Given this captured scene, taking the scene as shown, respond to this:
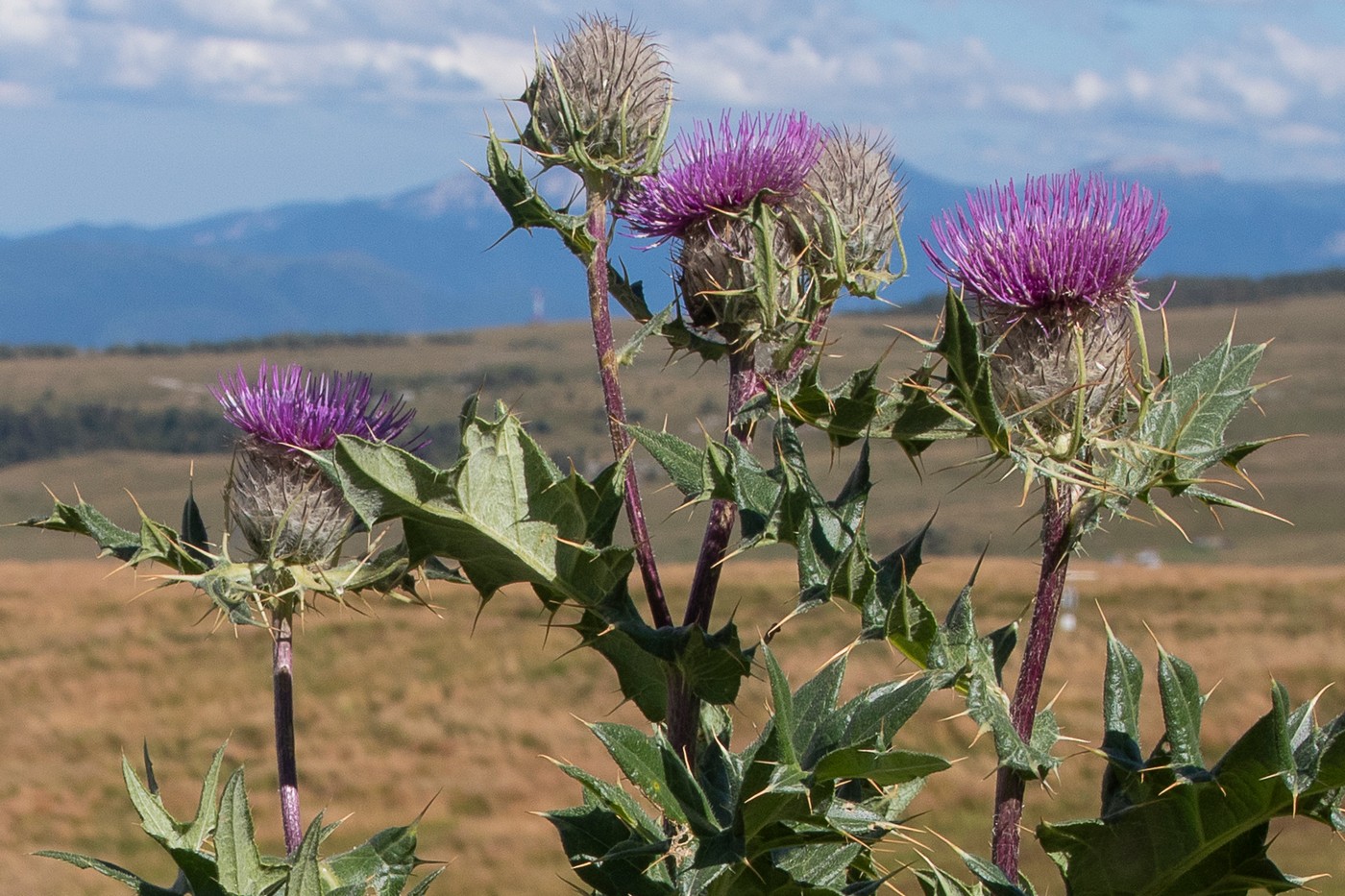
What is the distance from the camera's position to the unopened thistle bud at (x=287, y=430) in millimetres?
4281

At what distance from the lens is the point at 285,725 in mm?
3896

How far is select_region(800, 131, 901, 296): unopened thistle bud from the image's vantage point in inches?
159

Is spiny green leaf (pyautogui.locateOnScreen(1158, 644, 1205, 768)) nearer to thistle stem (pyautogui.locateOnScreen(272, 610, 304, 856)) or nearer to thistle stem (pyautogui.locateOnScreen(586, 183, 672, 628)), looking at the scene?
thistle stem (pyautogui.locateOnScreen(586, 183, 672, 628))

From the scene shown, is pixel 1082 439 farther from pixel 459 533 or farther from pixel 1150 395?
pixel 459 533

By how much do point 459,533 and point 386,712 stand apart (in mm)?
55217

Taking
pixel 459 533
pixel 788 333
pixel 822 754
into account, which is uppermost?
pixel 788 333

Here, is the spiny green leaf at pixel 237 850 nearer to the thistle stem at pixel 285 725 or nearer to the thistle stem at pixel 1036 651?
the thistle stem at pixel 285 725

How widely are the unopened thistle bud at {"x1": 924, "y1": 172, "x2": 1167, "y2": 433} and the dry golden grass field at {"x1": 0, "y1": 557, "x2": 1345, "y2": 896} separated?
20476 millimetres

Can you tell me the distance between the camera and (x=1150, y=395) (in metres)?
3.17

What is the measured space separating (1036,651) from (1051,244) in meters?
1.14

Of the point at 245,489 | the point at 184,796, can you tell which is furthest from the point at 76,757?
the point at 245,489

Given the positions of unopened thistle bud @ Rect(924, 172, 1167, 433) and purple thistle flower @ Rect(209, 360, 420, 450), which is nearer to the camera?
unopened thistle bud @ Rect(924, 172, 1167, 433)

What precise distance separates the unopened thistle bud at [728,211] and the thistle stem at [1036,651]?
93 cm

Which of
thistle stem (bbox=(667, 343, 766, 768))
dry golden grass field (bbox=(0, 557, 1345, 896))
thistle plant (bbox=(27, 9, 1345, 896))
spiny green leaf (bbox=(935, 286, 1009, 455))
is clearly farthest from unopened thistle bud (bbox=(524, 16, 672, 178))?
dry golden grass field (bbox=(0, 557, 1345, 896))
